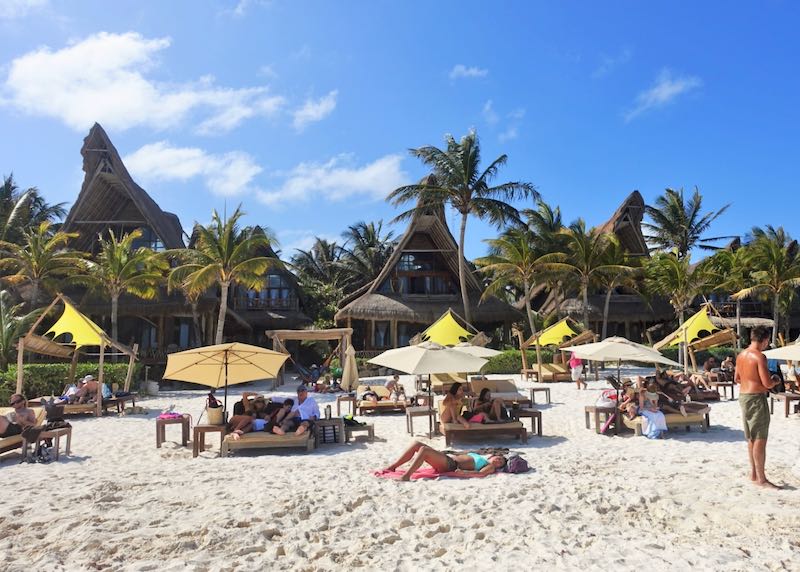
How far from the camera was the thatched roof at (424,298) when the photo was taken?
927 inches

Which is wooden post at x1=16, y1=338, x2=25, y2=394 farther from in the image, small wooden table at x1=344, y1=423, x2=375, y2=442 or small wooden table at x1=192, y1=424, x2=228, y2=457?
small wooden table at x1=344, y1=423, x2=375, y2=442

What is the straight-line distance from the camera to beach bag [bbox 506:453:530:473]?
609cm

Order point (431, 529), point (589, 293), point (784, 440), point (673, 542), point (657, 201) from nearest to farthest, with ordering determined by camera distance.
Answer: point (673, 542), point (431, 529), point (784, 440), point (589, 293), point (657, 201)

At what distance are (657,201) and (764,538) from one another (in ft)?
109

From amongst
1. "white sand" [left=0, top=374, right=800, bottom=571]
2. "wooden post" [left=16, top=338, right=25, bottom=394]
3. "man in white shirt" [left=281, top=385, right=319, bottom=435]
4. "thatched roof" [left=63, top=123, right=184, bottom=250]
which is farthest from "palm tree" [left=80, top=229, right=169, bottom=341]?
"man in white shirt" [left=281, top=385, right=319, bottom=435]

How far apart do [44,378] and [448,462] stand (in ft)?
43.3

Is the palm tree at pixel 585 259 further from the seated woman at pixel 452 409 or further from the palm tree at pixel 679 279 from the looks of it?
the seated woman at pixel 452 409

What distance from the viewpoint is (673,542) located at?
411 cm

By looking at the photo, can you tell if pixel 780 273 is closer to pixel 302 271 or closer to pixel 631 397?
pixel 631 397

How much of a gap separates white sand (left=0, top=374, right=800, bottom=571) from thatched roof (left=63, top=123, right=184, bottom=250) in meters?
17.4

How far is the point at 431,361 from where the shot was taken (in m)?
7.94

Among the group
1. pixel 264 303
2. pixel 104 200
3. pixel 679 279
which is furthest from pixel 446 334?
pixel 104 200

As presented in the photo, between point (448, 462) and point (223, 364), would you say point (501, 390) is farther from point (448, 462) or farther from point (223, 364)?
point (223, 364)

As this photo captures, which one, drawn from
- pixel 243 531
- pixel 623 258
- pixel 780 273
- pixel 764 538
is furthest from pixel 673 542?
pixel 780 273
